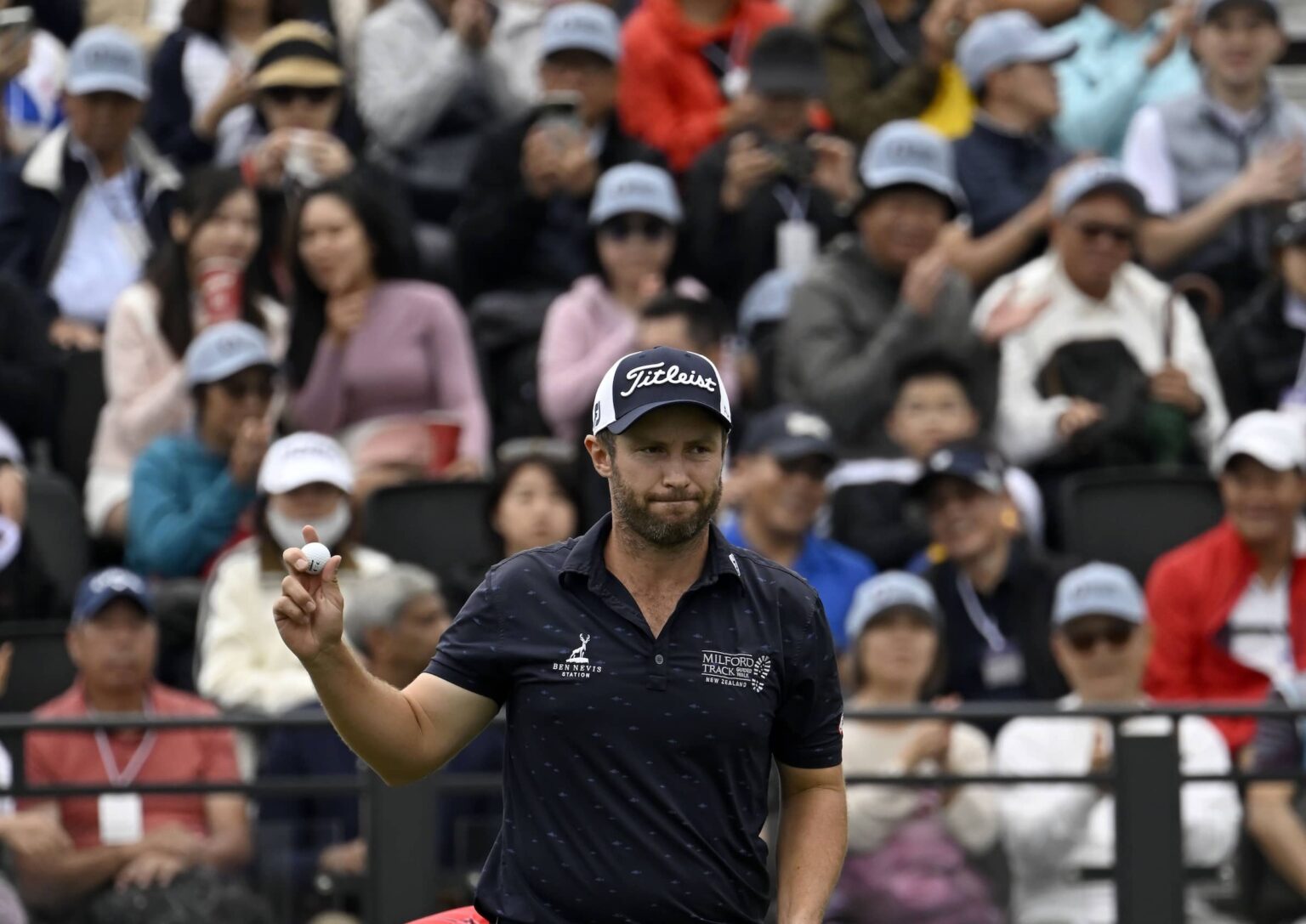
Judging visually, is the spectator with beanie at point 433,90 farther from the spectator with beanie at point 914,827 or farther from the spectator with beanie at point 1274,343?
the spectator with beanie at point 914,827

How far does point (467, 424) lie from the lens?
9.55 meters

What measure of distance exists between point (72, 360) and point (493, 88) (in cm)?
238

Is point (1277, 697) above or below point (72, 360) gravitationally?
below

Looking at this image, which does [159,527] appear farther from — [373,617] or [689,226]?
[689,226]

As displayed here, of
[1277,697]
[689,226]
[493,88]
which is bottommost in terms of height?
[1277,697]

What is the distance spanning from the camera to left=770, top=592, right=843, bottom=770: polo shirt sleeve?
15.0 feet

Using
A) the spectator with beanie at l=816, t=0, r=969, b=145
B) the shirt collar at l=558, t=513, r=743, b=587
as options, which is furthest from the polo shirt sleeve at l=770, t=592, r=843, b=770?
the spectator with beanie at l=816, t=0, r=969, b=145

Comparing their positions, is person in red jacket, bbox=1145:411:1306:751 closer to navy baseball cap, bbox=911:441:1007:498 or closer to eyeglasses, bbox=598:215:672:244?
navy baseball cap, bbox=911:441:1007:498

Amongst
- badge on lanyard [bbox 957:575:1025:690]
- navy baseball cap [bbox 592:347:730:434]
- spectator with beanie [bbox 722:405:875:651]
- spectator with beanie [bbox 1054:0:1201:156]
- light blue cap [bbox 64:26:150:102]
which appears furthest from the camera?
spectator with beanie [bbox 1054:0:1201:156]

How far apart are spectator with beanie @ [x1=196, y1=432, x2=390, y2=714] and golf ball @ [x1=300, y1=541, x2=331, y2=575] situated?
4.03 metres

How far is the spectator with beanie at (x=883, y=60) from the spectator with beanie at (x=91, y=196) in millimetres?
3074

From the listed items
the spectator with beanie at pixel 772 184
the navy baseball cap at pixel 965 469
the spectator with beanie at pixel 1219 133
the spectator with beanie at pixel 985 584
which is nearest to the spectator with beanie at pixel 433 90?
the spectator with beanie at pixel 772 184

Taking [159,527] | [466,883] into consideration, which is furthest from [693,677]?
[159,527]

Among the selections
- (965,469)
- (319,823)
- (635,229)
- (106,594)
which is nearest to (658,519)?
(319,823)
